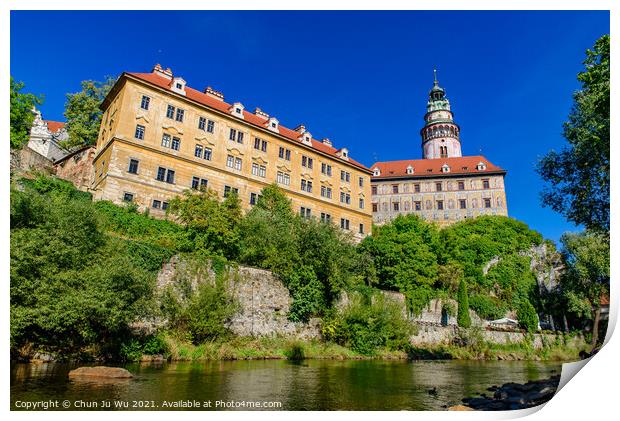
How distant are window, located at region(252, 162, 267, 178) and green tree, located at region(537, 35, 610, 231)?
19836mm

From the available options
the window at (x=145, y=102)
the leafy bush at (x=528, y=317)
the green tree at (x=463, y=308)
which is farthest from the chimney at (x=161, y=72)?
the leafy bush at (x=528, y=317)

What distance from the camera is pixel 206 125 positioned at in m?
26.8

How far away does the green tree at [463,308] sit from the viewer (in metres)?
25.0

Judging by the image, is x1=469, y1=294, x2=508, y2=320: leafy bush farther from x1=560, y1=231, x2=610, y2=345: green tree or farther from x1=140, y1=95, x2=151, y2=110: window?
x1=140, y1=95, x2=151, y2=110: window

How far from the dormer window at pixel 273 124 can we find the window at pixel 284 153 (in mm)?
1494

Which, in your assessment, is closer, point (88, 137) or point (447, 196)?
point (88, 137)

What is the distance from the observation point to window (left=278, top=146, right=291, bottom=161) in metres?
30.1

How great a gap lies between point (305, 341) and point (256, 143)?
16.0m

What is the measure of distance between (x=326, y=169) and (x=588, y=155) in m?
23.8

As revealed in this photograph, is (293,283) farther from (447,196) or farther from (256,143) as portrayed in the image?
(447,196)

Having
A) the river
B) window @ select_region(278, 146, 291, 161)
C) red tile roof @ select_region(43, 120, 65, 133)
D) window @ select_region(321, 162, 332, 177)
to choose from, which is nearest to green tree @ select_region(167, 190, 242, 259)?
the river

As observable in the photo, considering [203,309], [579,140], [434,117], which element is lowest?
[203,309]

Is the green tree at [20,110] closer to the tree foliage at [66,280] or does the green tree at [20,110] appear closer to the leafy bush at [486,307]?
the tree foliage at [66,280]
